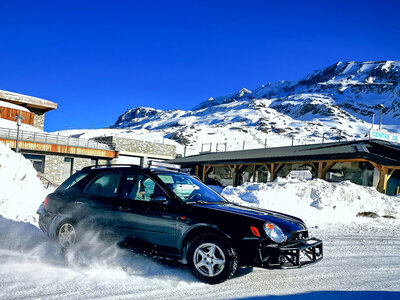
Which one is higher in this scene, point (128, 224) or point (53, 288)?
point (128, 224)

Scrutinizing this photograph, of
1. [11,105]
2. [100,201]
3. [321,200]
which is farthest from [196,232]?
[11,105]

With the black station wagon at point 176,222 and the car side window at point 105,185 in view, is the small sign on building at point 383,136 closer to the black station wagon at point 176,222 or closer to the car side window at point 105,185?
the black station wagon at point 176,222

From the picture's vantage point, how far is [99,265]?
16.2 feet

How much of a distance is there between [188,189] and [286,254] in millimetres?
1888

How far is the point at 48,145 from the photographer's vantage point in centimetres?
3112

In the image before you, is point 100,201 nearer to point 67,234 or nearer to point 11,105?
point 67,234

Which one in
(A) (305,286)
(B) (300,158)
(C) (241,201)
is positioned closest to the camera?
(A) (305,286)

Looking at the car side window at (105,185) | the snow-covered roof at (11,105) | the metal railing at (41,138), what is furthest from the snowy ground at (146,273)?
the snow-covered roof at (11,105)

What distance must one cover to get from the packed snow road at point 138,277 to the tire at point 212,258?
0.13 metres

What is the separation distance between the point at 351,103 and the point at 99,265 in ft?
629

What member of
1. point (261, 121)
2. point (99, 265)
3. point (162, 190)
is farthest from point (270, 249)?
point (261, 121)

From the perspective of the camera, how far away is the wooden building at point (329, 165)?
18.8 m

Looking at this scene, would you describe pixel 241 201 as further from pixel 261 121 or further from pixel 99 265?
pixel 261 121

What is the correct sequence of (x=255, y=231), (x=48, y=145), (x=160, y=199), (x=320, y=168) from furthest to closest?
(x=48, y=145) < (x=320, y=168) < (x=160, y=199) < (x=255, y=231)
